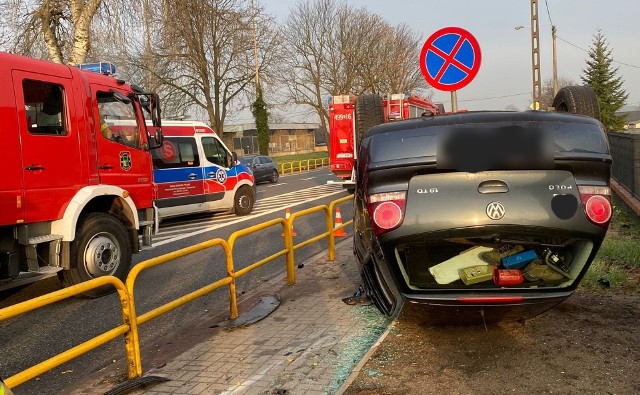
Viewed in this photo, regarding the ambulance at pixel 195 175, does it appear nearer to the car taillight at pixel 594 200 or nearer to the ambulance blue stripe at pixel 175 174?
the ambulance blue stripe at pixel 175 174

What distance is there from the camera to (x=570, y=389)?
10.9ft

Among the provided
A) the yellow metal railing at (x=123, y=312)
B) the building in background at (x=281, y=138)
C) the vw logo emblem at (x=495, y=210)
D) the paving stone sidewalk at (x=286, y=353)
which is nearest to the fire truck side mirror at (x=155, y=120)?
the yellow metal railing at (x=123, y=312)

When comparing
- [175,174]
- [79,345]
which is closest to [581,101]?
[79,345]

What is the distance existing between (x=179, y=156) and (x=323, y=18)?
35220 millimetres

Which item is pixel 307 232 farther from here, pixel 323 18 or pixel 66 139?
pixel 323 18

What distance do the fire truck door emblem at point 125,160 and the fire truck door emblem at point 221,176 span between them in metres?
6.12

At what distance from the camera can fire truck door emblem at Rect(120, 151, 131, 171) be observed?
7.39 m

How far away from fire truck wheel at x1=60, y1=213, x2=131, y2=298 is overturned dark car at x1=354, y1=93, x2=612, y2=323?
417cm

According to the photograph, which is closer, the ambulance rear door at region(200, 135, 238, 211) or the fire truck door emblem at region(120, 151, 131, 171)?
the fire truck door emblem at region(120, 151, 131, 171)

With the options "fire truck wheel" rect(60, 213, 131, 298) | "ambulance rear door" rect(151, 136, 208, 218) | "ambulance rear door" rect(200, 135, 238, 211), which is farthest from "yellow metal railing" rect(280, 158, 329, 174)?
"fire truck wheel" rect(60, 213, 131, 298)

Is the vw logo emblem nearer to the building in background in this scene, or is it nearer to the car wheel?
the car wheel

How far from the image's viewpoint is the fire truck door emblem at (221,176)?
13.7 m

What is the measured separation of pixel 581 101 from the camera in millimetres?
5793

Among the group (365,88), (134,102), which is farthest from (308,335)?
(365,88)
